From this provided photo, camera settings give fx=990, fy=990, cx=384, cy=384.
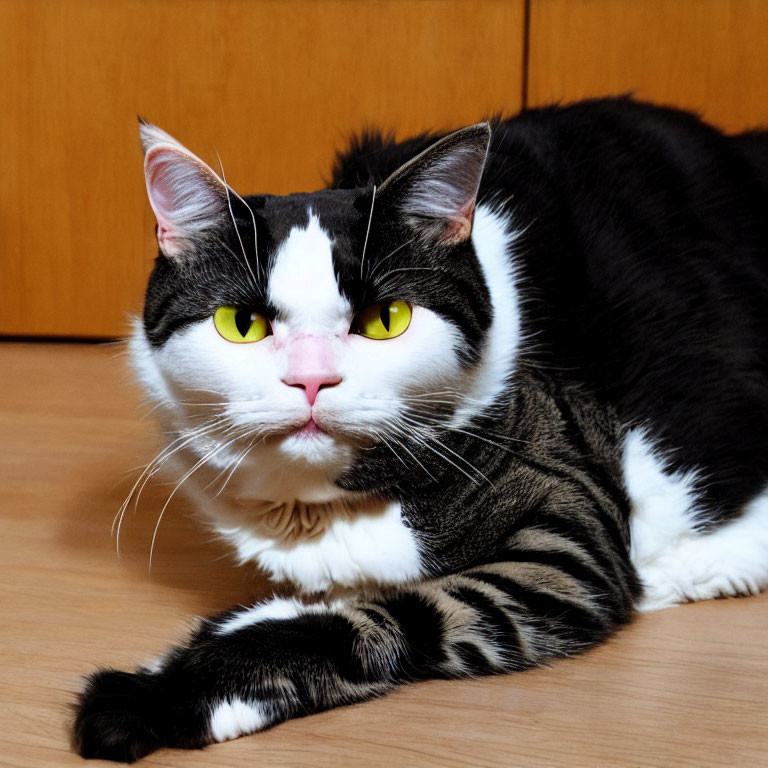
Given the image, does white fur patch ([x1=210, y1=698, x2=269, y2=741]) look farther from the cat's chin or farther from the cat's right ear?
the cat's right ear

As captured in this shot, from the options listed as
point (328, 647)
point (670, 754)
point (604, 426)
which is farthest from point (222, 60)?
point (670, 754)

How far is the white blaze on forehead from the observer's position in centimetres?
81

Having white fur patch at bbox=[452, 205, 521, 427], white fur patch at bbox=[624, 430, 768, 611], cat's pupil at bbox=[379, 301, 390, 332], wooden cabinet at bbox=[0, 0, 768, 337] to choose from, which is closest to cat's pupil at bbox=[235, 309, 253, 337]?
cat's pupil at bbox=[379, 301, 390, 332]

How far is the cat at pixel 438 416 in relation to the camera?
809mm

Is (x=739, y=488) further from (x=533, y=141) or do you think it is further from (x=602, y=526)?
(x=533, y=141)

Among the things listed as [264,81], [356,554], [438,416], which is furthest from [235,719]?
[264,81]

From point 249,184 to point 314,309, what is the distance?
1.58m

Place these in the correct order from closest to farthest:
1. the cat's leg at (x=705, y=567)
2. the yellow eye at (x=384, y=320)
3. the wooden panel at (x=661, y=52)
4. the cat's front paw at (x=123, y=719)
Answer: the cat's front paw at (x=123, y=719)
the yellow eye at (x=384, y=320)
the cat's leg at (x=705, y=567)
the wooden panel at (x=661, y=52)

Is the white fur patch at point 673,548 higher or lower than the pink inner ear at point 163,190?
lower

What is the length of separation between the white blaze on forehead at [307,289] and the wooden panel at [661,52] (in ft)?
4.74

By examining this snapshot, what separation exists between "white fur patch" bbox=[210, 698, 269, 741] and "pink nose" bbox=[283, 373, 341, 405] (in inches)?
9.6

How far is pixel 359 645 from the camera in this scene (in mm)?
839

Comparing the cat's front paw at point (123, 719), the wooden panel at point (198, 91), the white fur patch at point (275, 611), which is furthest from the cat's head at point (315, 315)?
the wooden panel at point (198, 91)

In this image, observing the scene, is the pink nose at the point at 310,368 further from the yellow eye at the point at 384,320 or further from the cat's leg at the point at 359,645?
the cat's leg at the point at 359,645
